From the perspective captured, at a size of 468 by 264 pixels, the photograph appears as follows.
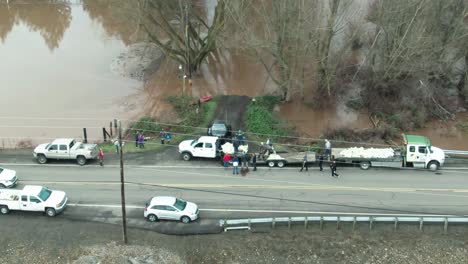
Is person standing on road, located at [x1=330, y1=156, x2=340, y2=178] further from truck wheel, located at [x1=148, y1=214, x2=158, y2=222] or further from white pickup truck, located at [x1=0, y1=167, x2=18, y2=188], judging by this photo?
white pickup truck, located at [x1=0, y1=167, x2=18, y2=188]

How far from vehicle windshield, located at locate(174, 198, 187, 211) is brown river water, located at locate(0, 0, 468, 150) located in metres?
13.8

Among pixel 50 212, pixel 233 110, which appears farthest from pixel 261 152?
pixel 50 212

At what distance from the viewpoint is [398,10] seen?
34906 millimetres

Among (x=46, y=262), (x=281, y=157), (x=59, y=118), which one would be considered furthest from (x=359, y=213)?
(x=59, y=118)

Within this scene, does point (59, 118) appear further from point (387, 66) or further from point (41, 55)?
point (387, 66)

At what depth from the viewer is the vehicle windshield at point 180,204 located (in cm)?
2288

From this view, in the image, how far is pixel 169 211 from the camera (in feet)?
74.7

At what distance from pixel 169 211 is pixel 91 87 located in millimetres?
23837

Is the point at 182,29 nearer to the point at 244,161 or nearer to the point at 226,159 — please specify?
the point at 226,159

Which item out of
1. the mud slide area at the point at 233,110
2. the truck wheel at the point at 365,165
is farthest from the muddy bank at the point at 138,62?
the truck wheel at the point at 365,165

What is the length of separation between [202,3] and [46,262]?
43329 mm

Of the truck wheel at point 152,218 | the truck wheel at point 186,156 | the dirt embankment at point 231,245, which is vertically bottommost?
the dirt embankment at point 231,245

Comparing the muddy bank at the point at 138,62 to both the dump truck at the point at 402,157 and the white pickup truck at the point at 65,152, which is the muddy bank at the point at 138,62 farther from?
the dump truck at the point at 402,157

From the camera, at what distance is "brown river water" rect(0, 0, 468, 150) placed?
1446 inches
